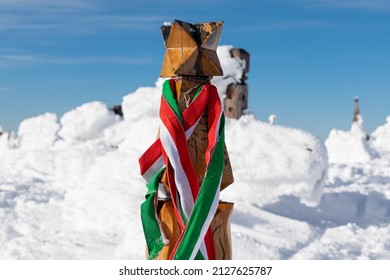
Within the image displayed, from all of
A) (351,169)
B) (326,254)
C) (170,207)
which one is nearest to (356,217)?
(326,254)

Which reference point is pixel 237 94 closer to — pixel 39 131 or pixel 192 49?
pixel 192 49

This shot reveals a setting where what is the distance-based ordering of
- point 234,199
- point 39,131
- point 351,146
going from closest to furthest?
1. point 234,199
2. point 39,131
3. point 351,146

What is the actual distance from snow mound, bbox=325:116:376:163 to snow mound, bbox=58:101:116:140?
6761 millimetres

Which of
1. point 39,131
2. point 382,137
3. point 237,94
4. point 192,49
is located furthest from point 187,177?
point 382,137

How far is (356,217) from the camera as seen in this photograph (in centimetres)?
772

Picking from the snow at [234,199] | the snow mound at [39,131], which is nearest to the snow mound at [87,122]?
the snow at [234,199]

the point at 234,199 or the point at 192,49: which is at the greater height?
the point at 192,49

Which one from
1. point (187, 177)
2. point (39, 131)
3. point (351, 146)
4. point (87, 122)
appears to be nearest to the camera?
Answer: point (187, 177)

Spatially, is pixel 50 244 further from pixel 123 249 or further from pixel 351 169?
pixel 351 169

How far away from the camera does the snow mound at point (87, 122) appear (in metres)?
11.0

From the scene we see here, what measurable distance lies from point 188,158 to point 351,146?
1362cm

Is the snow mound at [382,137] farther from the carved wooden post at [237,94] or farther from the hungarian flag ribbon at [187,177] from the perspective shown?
the hungarian flag ribbon at [187,177]

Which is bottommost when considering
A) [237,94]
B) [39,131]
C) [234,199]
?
[234,199]

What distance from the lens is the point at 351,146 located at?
50.7ft
